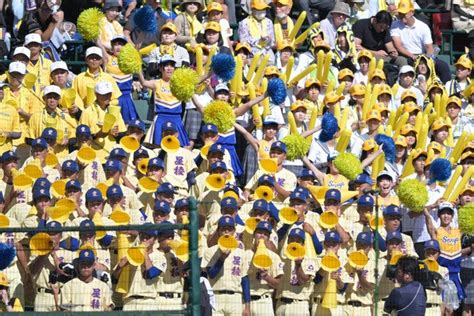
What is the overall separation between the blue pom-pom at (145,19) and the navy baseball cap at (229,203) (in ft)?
13.7

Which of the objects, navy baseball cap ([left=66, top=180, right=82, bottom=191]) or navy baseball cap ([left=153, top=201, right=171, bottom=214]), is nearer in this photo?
navy baseball cap ([left=153, top=201, right=171, bottom=214])

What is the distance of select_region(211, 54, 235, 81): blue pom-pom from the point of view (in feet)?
69.2

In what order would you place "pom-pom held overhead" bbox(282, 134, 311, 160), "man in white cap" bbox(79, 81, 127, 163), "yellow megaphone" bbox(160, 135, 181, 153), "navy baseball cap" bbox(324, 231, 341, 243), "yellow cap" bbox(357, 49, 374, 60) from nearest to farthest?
1. "navy baseball cap" bbox(324, 231, 341, 243)
2. "yellow megaphone" bbox(160, 135, 181, 153)
3. "man in white cap" bbox(79, 81, 127, 163)
4. "pom-pom held overhead" bbox(282, 134, 311, 160)
5. "yellow cap" bbox(357, 49, 374, 60)

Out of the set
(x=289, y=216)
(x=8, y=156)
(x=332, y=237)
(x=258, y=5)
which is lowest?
(x=332, y=237)

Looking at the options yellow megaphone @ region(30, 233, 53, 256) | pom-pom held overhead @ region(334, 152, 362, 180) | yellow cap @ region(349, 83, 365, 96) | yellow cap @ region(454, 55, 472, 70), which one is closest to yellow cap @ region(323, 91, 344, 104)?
yellow cap @ region(349, 83, 365, 96)

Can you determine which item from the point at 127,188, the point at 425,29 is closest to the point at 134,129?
the point at 127,188

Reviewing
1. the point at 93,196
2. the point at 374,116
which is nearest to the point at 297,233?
the point at 93,196

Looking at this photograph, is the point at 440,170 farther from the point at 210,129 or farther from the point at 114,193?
the point at 114,193

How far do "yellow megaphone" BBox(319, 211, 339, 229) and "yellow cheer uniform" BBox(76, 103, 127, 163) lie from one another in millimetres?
2714

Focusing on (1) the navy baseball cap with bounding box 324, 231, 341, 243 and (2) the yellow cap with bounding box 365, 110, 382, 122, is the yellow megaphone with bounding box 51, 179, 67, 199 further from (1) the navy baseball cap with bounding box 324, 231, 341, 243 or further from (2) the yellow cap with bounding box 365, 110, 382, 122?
(2) the yellow cap with bounding box 365, 110, 382, 122

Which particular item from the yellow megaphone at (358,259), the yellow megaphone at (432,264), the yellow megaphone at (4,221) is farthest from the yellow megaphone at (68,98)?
the yellow megaphone at (432,264)

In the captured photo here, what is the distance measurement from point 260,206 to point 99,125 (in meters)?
2.79

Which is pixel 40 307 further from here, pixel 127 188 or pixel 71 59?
pixel 71 59

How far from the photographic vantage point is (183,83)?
2083 centimetres
